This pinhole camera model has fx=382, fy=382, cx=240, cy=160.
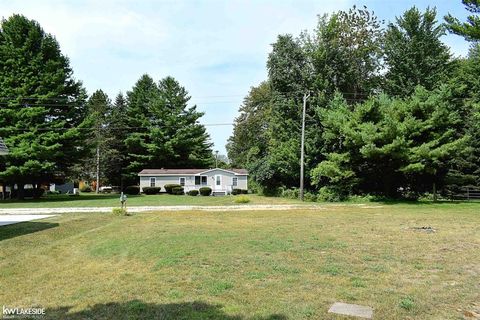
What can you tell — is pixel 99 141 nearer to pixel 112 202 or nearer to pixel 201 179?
pixel 201 179

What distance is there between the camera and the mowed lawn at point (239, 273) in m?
4.54

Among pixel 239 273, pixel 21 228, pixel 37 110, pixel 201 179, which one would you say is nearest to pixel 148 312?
pixel 239 273

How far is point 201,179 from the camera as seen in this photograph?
145 ft

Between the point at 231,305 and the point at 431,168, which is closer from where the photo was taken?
the point at 231,305

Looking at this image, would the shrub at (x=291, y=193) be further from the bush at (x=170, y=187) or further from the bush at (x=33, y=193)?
the bush at (x=33, y=193)

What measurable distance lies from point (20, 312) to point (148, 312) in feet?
4.90

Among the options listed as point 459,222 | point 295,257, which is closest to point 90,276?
point 295,257

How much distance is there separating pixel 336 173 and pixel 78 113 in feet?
77.3

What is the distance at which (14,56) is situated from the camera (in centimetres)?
3203

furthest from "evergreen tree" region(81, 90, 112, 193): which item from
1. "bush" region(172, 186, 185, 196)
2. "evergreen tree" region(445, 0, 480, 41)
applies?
"evergreen tree" region(445, 0, 480, 41)

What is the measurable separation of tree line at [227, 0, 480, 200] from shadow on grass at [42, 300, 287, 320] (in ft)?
68.9

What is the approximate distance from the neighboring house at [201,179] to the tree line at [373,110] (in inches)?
197

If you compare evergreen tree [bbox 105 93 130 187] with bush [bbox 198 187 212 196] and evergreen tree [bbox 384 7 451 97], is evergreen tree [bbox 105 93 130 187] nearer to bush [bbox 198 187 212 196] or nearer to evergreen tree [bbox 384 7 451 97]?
bush [bbox 198 187 212 196]

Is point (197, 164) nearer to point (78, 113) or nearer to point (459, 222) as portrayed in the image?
point (78, 113)
